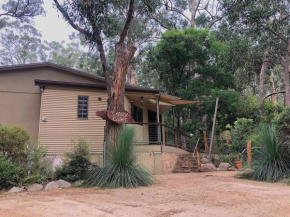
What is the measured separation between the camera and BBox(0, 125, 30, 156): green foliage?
8.02 m

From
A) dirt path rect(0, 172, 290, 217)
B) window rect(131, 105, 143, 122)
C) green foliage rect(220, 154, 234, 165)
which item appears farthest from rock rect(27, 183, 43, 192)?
green foliage rect(220, 154, 234, 165)

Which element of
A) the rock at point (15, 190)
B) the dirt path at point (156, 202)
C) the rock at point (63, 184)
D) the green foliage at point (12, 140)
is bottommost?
the dirt path at point (156, 202)

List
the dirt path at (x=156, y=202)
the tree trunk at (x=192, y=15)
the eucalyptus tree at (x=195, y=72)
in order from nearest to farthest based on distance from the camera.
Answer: the dirt path at (x=156, y=202)
the eucalyptus tree at (x=195, y=72)
the tree trunk at (x=192, y=15)

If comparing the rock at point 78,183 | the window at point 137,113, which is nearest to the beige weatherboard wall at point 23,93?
the window at point 137,113

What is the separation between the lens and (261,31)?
1570 centimetres

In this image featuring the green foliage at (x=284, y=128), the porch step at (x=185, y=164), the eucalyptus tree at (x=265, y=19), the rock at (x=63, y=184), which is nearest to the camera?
the rock at (x=63, y=184)

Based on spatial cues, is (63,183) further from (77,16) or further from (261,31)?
(261,31)

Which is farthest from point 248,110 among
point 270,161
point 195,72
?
point 270,161

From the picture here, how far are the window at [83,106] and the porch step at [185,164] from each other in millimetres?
4775

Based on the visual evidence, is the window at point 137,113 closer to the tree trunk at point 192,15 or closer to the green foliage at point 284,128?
the green foliage at point 284,128

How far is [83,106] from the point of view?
12.8m

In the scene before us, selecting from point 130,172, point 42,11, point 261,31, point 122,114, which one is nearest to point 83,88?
point 122,114

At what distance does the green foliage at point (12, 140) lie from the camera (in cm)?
802

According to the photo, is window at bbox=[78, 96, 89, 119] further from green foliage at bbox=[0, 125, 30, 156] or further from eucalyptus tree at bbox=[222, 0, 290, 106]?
eucalyptus tree at bbox=[222, 0, 290, 106]
